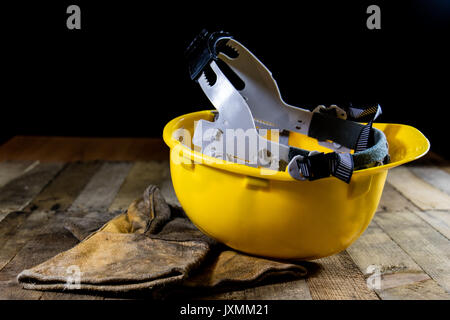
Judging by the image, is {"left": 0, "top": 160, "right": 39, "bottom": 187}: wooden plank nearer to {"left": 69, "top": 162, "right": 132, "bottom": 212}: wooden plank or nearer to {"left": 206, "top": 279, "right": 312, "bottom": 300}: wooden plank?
{"left": 69, "top": 162, "right": 132, "bottom": 212}: wooden plank

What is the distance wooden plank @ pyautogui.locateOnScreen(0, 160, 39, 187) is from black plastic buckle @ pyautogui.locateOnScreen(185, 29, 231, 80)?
33.2 inches

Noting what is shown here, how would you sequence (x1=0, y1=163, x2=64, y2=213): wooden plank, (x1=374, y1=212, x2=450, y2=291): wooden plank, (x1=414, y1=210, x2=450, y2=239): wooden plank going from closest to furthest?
1. (x1=374, y1=212, x2=450, y2=291): wooden plank
2. (x1=414, y1=210, x2=450, y2=239): wooden plank
3. (x1=0, y1=163, x2=64, y2=213): wooden plank

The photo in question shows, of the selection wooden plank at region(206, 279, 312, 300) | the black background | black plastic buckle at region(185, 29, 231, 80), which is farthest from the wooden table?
black plastic buckle at region(185, 29, 231, 80)

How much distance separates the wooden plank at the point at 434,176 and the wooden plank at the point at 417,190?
0.02 m

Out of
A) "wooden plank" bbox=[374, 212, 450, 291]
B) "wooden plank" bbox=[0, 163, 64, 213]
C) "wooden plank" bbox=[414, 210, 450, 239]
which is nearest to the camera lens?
"wooden plank" bbox=[374, 212, 450, 291]

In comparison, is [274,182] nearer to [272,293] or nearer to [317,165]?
[317,165]

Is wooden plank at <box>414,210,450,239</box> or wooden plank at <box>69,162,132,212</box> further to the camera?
wooden plank at <box>69,162,132,212</box>

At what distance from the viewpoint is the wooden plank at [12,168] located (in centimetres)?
164

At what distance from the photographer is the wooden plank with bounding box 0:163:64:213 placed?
1.42 m

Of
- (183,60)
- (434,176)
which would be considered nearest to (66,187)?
(183,60)

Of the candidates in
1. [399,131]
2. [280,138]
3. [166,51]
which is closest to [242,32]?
[166,51]

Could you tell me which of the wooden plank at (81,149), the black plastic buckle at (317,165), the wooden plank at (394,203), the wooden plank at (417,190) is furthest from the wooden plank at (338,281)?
the wooden plank at (81,149)

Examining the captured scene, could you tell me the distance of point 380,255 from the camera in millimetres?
1170

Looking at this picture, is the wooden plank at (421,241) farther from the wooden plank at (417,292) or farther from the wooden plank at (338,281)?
the wooden plank at (338,281)
